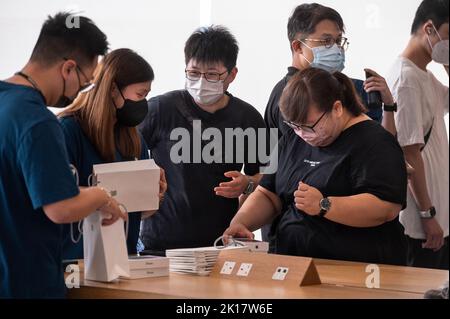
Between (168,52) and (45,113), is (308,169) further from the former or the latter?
(168,52)

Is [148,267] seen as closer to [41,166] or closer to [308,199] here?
[308,199]

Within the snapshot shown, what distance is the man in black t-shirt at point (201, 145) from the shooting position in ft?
11.8

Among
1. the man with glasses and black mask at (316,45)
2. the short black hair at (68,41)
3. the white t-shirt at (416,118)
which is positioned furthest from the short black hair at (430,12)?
the short black hair at (68,41)

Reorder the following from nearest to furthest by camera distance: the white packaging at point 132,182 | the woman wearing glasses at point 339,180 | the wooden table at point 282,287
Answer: the wooden table at point 282,287
the white packaging at point 132,182
the woman wearing glasses at point 339,180

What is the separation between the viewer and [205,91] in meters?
3.65

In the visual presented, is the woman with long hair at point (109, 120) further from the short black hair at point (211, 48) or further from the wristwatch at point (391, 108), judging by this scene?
the wristwatch at point (391, 108)

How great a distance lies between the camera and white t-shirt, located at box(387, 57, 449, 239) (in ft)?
10.9

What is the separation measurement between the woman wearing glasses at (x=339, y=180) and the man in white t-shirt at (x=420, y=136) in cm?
39

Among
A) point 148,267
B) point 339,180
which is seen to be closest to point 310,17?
point 339,180

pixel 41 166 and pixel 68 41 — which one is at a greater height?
pixel 68 41

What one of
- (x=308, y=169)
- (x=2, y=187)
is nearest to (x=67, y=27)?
(x=2, y=187)

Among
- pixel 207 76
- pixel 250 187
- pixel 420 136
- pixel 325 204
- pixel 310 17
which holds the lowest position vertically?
pixel 250 187

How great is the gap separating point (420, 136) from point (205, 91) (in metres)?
0.96
